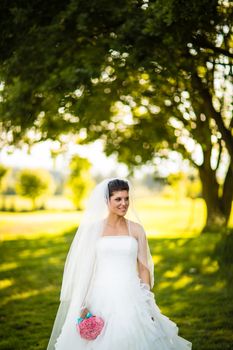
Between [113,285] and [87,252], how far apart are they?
20.5 inches

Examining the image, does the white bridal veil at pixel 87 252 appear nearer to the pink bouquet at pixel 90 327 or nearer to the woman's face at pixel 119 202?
the woman's face at pixel 119 202

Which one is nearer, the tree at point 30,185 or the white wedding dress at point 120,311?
the white wedding dress at point 120,311

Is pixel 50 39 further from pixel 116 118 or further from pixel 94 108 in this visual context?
pixel 116 118

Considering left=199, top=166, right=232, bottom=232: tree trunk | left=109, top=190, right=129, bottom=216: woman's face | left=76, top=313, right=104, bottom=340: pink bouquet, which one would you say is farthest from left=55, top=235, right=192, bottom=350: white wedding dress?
left=199, top=166, right=232, bottom=232: tree trunk

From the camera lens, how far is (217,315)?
8.54 meters

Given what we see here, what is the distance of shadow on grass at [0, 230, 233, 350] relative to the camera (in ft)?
24.3

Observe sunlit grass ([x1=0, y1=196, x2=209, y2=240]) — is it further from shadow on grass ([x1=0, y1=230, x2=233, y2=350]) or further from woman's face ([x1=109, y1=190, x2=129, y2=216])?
woman's face ([x1=109, y1=190, x2=129, y2=216])

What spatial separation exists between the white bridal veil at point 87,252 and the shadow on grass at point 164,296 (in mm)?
2235

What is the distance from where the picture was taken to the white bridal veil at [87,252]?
4996 millimetres

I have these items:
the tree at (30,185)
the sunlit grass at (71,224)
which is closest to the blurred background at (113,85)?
the sunlit grass at (71,224)

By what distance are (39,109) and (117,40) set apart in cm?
318

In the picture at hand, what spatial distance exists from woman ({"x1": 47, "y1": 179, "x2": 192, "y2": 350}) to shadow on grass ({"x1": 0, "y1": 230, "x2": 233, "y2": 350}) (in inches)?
91.9

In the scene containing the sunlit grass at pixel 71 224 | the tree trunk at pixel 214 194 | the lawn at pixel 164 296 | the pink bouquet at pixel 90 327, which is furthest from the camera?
the sunlit grass at pixel 71 224

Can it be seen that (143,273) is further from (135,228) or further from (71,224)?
(71,224)
